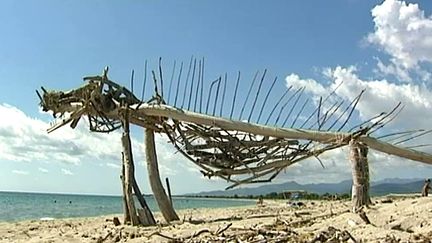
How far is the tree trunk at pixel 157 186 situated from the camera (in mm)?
12258

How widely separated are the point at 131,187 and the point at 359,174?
496cm

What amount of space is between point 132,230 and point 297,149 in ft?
12.4

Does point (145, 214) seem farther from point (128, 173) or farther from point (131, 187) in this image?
point (128, 173)

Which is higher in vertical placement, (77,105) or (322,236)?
(77,105)

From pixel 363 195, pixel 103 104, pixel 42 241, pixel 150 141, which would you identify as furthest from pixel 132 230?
pixel 363 195

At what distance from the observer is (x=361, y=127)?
10.1m

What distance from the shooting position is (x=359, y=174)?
969 cm

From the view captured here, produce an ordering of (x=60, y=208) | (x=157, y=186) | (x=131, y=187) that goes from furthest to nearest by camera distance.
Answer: (x=60, y=208)
(x=157, y=186)
(x=131, y=187)

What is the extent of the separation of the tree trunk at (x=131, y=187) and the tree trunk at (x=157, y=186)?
0.46 meters

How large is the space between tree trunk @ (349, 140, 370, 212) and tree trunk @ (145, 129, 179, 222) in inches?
175

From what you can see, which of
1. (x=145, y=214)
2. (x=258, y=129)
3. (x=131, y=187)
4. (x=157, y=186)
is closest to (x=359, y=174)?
(x=258, y=129)

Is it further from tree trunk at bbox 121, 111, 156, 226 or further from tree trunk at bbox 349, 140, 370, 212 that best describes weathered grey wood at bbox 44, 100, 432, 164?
tree trunk at bbox 121, 111, 156, 226

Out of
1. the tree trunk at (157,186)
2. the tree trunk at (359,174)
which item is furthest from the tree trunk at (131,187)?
the tree trunk at (359,174)

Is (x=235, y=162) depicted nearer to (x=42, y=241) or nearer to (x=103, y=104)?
(x=103, y=104)
